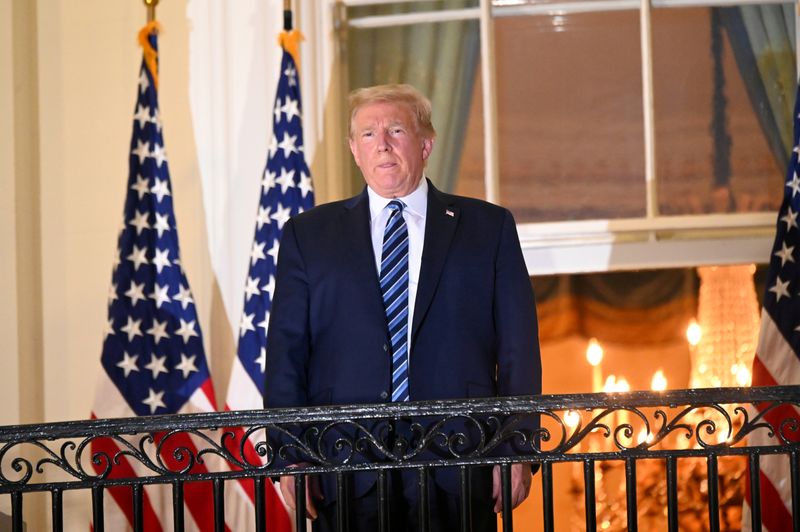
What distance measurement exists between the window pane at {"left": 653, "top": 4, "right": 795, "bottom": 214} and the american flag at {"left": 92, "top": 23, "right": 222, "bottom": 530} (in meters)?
1.95

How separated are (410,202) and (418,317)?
32 cm

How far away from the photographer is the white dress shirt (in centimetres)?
276

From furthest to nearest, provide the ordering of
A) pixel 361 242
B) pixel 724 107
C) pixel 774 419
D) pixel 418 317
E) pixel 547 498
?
1. pixel 724 107
2. pixel 774 419
3. pixel 361 242
4. pixel 418 317
5. pixel 547 498

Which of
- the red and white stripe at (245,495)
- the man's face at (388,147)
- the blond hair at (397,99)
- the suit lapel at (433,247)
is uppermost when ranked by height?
the blond hair at (397,99)

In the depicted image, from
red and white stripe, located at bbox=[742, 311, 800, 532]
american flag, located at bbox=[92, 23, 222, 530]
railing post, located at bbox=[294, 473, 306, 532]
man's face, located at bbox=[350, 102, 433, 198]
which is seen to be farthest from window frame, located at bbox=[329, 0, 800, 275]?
railing post, located at bbox=[294, 473, 306, 532]

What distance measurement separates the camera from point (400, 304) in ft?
8.88

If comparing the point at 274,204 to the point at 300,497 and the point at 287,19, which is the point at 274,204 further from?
the point at 300,497

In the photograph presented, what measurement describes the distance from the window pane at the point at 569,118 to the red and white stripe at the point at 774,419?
86 centimetres

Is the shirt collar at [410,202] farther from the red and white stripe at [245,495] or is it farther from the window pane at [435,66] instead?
the window pane at [435,66]

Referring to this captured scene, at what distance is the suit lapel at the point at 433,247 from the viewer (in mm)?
2666

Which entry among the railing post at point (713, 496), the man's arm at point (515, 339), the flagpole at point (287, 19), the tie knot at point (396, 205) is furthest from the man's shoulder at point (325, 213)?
the flagpole at point (287, 19)

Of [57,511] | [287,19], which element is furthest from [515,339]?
[287,19]

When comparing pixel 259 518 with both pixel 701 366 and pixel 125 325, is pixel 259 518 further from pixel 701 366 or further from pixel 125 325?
pixel 701 366

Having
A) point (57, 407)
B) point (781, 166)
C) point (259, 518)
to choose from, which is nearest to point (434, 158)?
point (781, 166)
